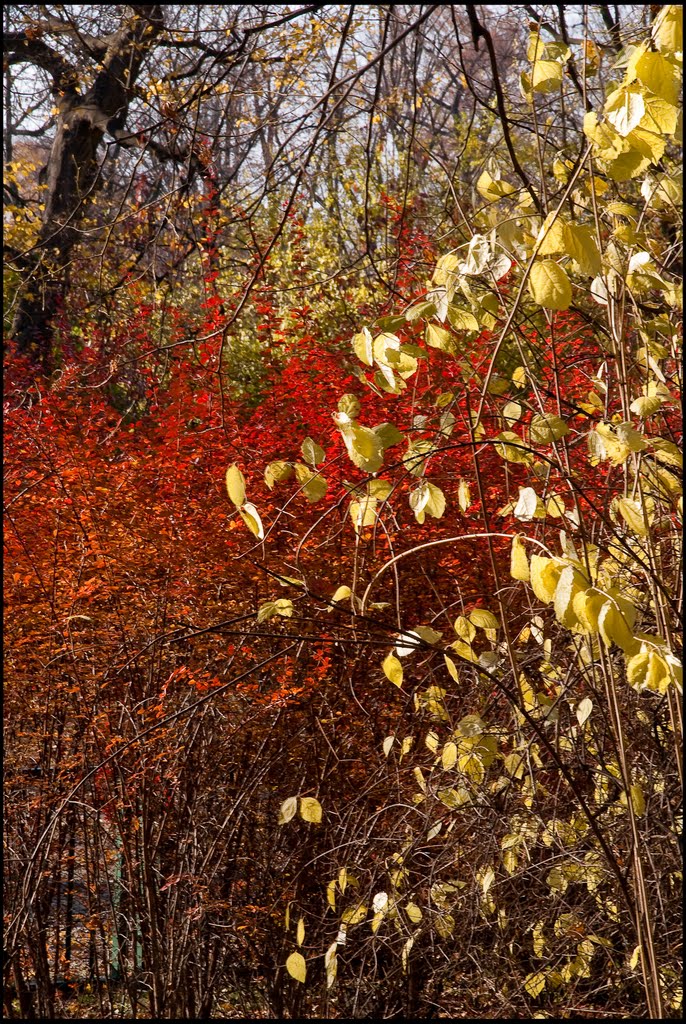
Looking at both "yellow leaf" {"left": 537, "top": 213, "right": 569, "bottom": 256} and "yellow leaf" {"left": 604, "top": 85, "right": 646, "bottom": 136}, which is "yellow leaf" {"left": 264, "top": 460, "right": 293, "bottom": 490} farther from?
"yellow leaf" {"left": 604, "top": 85, "right": 646, "bottom": 136}

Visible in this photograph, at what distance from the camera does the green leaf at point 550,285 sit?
1021mm

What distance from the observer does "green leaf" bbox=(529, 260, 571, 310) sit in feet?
3.35

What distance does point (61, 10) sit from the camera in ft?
12.7

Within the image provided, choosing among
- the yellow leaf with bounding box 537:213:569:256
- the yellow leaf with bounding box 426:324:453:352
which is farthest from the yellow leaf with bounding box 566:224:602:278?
the yellow leaf with bounding box 426:324:453:352

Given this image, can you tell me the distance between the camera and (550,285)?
1.03 metres

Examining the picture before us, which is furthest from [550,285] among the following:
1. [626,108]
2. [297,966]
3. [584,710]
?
[297,966]

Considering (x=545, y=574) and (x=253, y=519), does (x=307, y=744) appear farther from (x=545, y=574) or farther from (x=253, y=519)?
(x=545, y=574)

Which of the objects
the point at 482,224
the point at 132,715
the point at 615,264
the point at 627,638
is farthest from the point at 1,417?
the point at 627,638

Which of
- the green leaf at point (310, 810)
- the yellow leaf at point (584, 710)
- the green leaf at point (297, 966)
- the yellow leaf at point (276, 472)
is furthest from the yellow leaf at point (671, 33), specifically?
the green leaf at point (297, 966)

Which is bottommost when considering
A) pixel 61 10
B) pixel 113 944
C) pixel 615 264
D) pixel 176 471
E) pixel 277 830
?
pixel 113 944

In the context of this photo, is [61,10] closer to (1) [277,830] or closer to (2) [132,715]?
(2) [132,715]

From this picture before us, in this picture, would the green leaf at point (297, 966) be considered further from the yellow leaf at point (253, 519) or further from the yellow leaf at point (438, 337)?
the yellow leaf at point (438, 337)

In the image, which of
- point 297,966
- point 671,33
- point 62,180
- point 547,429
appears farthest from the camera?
point 62,180

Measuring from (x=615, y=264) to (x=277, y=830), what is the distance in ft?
7.47
